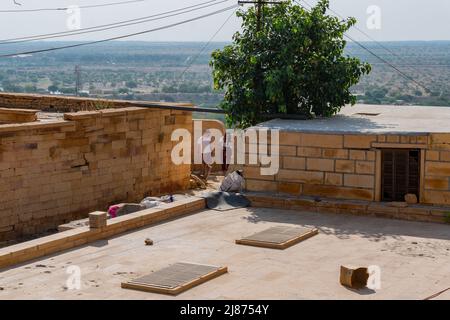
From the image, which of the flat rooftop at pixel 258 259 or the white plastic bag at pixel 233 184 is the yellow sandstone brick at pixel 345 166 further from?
the white plastic bag at pixel 233 184

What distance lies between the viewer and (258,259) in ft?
40.1

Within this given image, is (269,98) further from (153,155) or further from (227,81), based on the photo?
(153,155)

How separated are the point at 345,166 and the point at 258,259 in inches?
154

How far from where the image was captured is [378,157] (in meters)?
15.2

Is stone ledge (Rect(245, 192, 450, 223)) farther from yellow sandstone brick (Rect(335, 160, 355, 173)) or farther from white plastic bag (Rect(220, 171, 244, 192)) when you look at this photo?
yellow sandstone brick (Rect(335, 160, 355, 173))

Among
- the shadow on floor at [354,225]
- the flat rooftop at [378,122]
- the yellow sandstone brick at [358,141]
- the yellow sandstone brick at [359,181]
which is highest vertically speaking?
the flat rooftop at [378,122]

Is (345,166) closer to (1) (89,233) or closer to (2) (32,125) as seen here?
(1) (89,233)

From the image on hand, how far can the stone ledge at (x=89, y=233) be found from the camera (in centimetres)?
1195

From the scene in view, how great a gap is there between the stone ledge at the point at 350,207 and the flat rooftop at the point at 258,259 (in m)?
0.19

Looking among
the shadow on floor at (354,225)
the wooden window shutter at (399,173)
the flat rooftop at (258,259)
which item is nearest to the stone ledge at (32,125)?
the flat rooftop at (258,259)

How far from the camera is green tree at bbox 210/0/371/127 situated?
58.9 feet

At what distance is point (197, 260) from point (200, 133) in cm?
1257

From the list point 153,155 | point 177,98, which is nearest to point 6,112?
point 153,155

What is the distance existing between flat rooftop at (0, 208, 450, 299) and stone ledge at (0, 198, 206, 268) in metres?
0.16
